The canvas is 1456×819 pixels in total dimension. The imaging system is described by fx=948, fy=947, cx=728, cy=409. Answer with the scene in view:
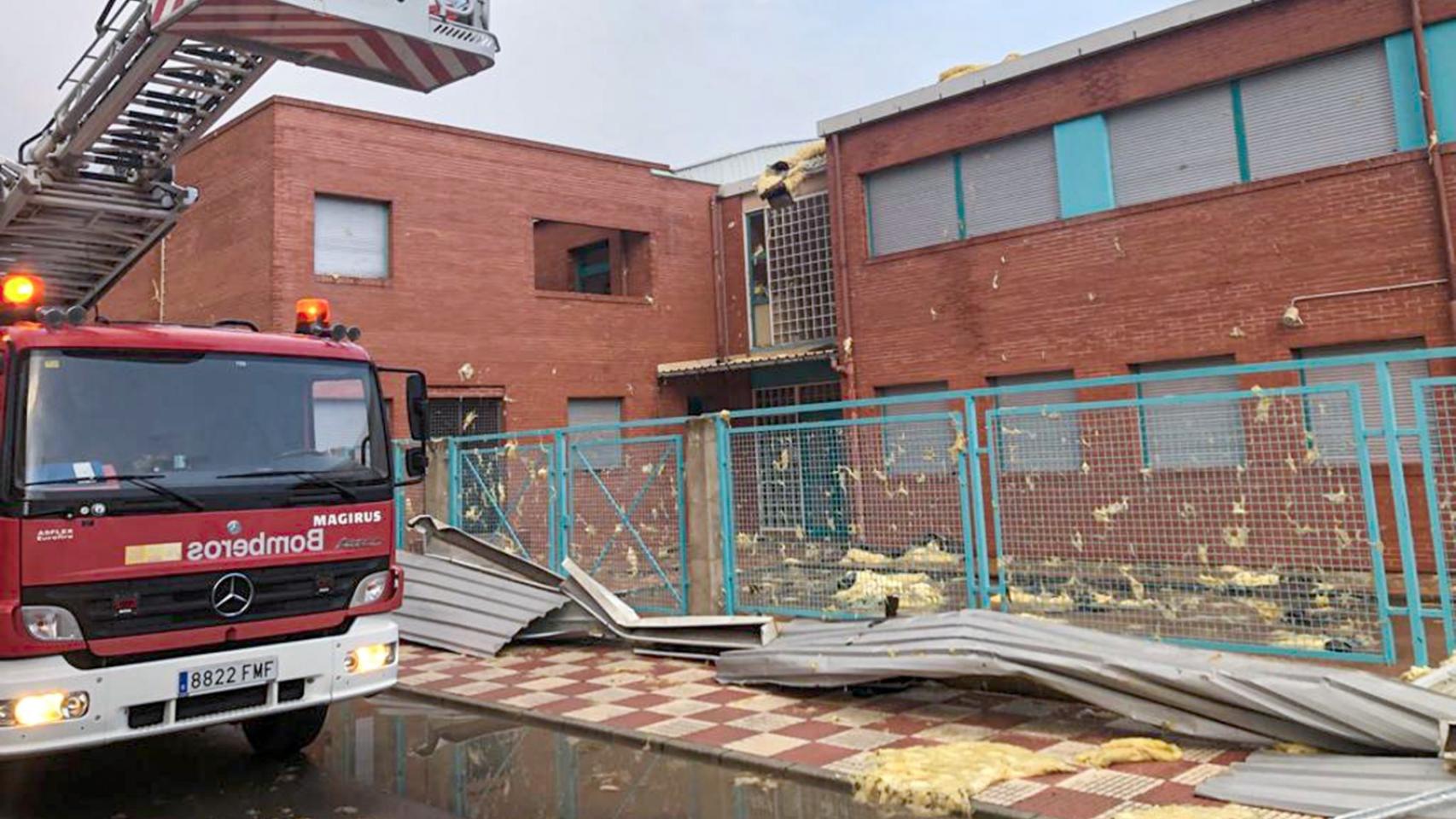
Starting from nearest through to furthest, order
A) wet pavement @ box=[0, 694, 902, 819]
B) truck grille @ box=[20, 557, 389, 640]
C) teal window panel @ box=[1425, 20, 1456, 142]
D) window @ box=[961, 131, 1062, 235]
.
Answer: truck grille @ box=[20, 557, 389, 640], wet pavement @ box=[0, 694, 902, 819], teal window panel @ box=[1425, 20, 1456, 142], window @ box=[961, 131, 1062, 235]

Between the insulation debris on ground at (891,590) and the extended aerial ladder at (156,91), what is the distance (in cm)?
520

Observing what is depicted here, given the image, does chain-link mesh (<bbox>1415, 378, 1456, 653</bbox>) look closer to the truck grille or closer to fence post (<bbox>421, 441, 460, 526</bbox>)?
the truck grille

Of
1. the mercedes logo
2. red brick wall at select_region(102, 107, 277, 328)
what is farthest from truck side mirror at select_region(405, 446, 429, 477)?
red brick wall at select_region(102, 107, 277, 328)

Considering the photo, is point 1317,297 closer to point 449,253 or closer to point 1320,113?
point 1320,113

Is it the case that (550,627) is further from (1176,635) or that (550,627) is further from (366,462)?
(1176,635)

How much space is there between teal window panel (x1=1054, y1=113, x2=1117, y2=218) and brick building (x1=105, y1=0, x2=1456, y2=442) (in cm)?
3

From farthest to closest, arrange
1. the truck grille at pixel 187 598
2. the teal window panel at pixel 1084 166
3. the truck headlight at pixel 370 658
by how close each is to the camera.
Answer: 1. the teal window panel at pixel 1084 166
2. the truck headlight at pixel 370 658
3. the truck grille at pixel 187 598

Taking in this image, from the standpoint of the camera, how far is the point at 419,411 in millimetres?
6469

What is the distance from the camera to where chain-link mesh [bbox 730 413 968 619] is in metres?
8.01

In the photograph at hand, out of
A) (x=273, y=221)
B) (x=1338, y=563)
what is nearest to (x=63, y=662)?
(x=1338, y=563)

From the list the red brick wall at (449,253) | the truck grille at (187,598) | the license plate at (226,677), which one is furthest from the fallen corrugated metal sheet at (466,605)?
the red brick wall at (449,253)

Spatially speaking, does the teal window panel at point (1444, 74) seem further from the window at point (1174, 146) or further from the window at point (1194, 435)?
the window at point (1194, 435)

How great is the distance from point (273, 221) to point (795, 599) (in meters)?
11.2

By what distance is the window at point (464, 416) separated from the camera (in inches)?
658
